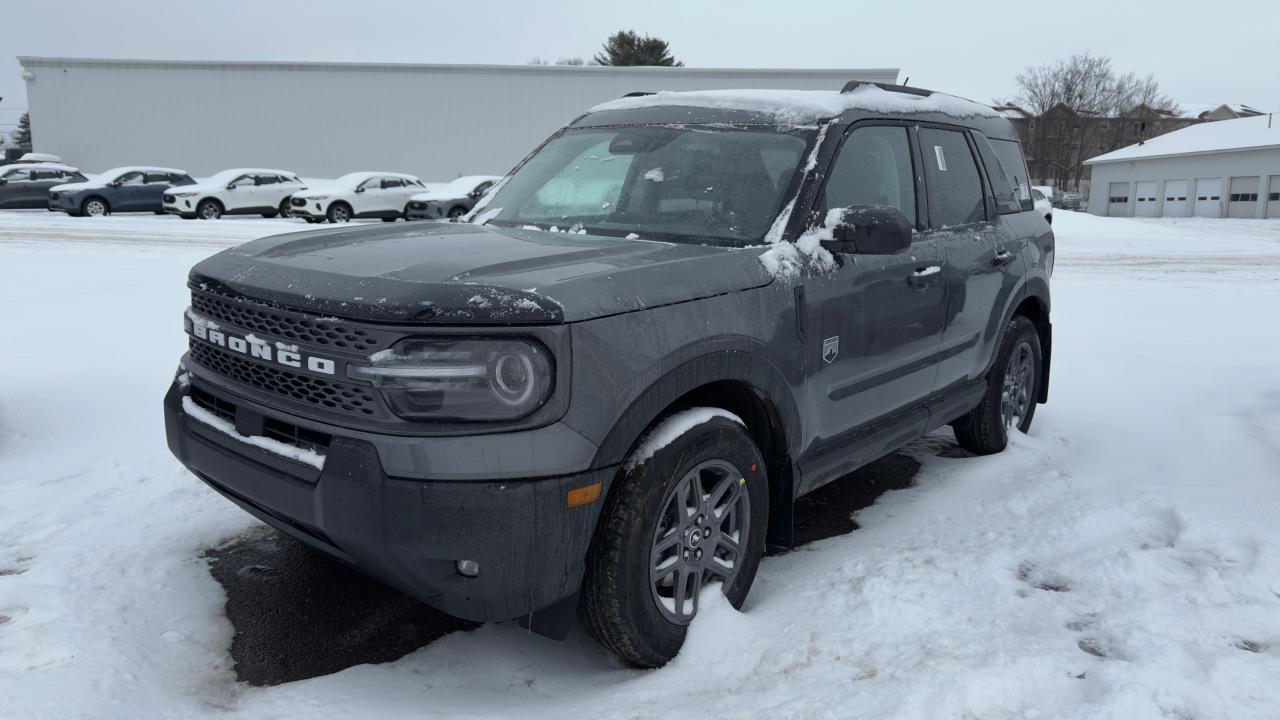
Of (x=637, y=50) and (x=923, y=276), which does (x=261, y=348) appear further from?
(x=637, y=50)

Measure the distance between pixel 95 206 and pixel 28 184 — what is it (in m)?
3.72

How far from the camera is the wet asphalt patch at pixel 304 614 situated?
3055 millimetres

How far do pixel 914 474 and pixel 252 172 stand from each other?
24512mm

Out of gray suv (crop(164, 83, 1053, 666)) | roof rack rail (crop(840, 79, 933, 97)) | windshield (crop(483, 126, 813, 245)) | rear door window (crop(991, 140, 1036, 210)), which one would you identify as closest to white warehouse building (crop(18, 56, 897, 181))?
rear door window (crop(991, 140, 1036, 210))

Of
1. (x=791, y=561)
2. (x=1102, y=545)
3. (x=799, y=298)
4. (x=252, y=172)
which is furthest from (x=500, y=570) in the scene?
(x=252, y=172)

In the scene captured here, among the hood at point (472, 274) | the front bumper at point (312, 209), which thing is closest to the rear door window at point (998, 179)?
the hood at point (472, 274)

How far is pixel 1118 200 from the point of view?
53.8 m

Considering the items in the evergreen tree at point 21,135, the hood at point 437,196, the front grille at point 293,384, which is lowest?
the front grille at point 293,384

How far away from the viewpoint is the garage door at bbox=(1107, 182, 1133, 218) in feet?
173

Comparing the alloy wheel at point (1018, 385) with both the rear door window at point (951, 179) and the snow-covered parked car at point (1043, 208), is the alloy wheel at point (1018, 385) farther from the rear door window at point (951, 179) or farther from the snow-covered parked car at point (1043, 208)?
the rear door window at point (951, 179)

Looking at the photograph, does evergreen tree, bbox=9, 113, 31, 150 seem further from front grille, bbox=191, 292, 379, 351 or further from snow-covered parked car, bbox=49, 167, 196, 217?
front grille, bbox=191, 292, 379, 351

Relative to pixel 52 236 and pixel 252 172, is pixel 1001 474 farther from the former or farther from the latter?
pixel 252 172

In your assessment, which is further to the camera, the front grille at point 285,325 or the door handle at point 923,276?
the door handle at point 923,276

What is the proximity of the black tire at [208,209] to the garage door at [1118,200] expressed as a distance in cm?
4744
